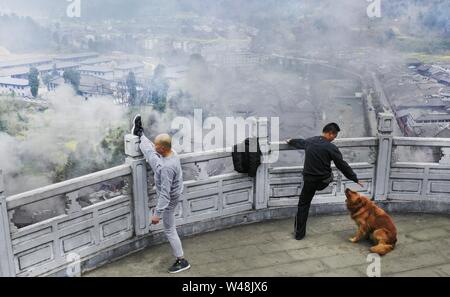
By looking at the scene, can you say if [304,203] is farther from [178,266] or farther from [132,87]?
[132,87]

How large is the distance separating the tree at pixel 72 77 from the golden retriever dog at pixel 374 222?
15.9m

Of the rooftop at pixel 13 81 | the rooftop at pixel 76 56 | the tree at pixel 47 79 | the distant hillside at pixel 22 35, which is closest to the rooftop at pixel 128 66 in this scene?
the rooftop at pixel 76 56

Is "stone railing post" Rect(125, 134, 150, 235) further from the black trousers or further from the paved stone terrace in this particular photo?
the black trousers

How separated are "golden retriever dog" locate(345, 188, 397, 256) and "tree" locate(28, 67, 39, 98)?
1479 cm

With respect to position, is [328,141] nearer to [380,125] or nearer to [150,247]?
[380,125]

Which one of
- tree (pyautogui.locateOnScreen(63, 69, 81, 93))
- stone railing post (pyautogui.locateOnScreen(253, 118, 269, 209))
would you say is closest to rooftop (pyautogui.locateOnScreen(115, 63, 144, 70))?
tree (pyautogui.locateOnScreen(63, 69, 81, 93))

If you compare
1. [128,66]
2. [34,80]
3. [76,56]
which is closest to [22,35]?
[34,80]

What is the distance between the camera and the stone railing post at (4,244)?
→ 13.1 feet

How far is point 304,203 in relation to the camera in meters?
5.37

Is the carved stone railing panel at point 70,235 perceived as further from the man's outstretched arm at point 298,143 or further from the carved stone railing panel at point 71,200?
the man's outstretched arm at point 298,143

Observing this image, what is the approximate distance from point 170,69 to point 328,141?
1682cm

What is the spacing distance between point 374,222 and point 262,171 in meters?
1.57

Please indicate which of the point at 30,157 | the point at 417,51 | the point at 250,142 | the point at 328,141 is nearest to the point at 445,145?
the point at 328,141

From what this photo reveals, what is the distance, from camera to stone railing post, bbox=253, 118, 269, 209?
19.0 ft
